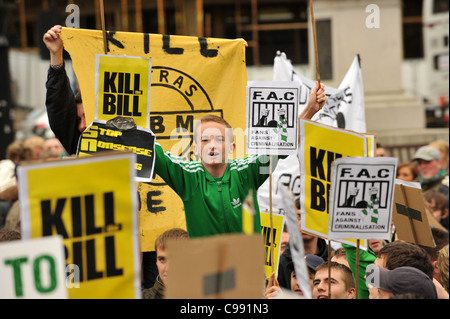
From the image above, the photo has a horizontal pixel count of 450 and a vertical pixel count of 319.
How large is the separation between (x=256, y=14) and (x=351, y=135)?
21.1 m

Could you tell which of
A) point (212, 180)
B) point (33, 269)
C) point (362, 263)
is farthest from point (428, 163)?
point (33, 269)

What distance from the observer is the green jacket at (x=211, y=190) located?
3863 mm

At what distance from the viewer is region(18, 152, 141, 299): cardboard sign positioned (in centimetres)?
265

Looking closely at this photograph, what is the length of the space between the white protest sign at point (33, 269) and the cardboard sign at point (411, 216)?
254cm

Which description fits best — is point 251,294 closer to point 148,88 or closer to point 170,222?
point 148,88

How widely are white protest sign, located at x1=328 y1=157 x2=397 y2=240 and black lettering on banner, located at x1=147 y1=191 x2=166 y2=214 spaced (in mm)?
1828

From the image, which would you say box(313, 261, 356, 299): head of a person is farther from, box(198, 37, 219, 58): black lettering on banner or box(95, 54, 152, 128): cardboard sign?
box(198, 37, 219, 58): black lettering on banner

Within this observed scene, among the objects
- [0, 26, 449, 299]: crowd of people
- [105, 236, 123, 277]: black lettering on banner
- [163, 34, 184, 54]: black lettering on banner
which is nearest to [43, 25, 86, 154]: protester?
[0, 26, 449, 299]: crowd of people

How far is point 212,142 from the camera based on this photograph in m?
3.81

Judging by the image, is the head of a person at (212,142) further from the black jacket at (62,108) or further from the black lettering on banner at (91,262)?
the black lettering on banner at (91,262)

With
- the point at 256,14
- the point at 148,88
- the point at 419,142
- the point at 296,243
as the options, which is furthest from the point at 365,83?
the point at 256,14

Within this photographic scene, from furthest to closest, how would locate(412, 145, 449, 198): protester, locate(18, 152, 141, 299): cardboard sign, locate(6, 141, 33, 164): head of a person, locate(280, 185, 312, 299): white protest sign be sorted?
locate(6, 141, 33, 164): head of a person
locate(412, 145, 449, 198): protester
locate(280, 185, 312, 299): white protest sign
locate(18, 152, 141, 299): cardboard sign

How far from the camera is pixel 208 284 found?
2.46 m

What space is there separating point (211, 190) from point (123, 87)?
682 mm
